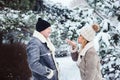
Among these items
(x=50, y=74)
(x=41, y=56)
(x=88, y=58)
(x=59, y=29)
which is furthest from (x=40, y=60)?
(x=59, y=29)

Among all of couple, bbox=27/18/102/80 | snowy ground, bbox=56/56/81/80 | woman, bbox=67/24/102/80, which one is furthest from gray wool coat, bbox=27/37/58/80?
snowy ground, bbox=56/56/81/80

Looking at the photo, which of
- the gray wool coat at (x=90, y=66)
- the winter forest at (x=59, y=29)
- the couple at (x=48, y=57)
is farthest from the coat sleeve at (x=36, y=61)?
the winter forest at (x=59, y=29)

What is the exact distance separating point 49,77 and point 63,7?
155 cm

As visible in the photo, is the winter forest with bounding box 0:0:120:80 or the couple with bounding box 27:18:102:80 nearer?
the couple with bounding box 27:18:102:80

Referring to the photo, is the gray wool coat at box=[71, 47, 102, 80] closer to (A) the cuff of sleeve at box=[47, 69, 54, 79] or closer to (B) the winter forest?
(A) the cuff of sleeve at box=[47, 69, 54, 79]

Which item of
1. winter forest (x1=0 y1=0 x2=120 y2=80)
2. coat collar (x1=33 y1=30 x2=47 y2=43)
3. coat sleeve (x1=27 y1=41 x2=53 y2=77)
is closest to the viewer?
coat sleeve (x1=27 y1=41 x2=53 y2=77)

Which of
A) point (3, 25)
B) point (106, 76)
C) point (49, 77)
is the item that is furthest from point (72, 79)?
point (49, 77)

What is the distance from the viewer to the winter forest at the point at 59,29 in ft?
12.9

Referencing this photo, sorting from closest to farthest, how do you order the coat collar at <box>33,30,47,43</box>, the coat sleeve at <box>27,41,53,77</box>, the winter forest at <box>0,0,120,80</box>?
the coat sleeve at <box>27,41,53,77</box> → the coat collar at <box>33,30,47,43</box> → the winter forest at <box>0,0,120,80</box>

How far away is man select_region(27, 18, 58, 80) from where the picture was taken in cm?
264

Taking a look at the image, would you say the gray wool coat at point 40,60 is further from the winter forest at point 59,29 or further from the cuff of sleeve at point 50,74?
the winter forest at point 59,29

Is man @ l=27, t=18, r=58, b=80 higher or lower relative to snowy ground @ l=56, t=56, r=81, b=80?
higher

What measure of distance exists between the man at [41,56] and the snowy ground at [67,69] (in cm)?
118

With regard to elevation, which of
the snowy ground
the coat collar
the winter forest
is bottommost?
the snowy ground
